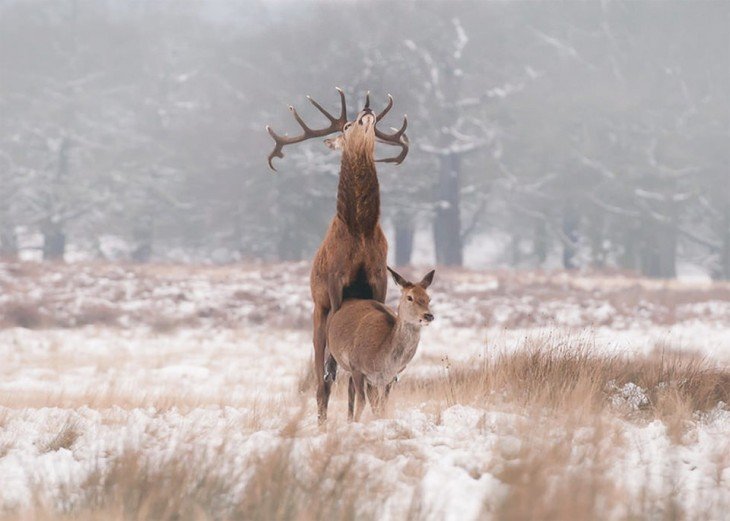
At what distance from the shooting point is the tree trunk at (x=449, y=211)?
31234 millimetres

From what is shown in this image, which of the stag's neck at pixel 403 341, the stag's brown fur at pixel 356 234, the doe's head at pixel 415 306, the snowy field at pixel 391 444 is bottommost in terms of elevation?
the snowy field at pixel 391 444

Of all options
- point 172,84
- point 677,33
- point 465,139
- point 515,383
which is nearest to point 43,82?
point 172,84

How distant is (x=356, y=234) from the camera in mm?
6598

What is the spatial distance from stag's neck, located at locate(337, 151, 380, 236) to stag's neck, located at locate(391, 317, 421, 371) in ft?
2.95

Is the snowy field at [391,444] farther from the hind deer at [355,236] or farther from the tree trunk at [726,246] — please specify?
the tree trunk at [726,246]

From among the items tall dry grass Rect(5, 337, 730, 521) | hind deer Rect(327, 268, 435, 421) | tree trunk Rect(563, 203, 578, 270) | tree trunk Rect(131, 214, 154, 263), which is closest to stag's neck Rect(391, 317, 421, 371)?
hind deer Rect(327, 268, 435, 421)

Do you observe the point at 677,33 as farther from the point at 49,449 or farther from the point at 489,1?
the point at 49,449

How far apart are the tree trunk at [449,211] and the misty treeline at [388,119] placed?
66 millimetres

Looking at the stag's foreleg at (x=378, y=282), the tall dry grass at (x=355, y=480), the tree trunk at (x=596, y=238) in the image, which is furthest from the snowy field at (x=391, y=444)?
the tree trunk at (x=596, y=238)

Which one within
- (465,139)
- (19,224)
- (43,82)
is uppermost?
(43,82)

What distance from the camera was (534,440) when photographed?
5.19m

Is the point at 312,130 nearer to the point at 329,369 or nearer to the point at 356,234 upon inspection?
the point at 356,234

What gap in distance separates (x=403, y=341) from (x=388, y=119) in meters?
24.3

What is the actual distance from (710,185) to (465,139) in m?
10.4
